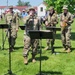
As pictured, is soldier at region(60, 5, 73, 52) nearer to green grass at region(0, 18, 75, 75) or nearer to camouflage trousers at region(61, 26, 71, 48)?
camouflage trousers at region(61, 26, 71, 48)

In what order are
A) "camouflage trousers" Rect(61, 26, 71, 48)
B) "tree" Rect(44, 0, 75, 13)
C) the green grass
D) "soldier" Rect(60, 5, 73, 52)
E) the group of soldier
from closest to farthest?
1. the green grass
2. the group of soldier
3. "soldier" Rect(60, 5, 73, 52)
4. "camouflage trousers" Rect(61, 26, 71, 48)
5. "tree" Rect(44, 0, 75, 13)

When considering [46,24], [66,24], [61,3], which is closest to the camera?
[66,24]

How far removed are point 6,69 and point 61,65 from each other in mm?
2297

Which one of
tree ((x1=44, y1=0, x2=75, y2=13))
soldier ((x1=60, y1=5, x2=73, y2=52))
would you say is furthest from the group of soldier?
tree ((x1=44, y1=0, x2=75, y2=13))

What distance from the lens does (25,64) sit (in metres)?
13.6

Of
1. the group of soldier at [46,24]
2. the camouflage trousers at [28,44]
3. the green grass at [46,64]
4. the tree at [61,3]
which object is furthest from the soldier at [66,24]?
the tree at [61,3]

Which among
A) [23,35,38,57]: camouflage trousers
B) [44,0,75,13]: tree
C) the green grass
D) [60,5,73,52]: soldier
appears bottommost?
the green grass

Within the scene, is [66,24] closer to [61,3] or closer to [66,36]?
[66,36]

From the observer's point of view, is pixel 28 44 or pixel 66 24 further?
pixel 66 24

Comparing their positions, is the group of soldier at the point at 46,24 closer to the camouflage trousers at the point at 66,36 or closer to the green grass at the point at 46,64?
the camouflage trousers at the point at 66,36

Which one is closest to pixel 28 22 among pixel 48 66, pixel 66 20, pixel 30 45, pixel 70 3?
pixel 30 45

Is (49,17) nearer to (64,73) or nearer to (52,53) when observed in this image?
(52,53)

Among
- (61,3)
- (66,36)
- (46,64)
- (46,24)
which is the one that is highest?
(61,3)

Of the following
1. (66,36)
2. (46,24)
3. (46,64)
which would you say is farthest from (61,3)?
(46,64)
